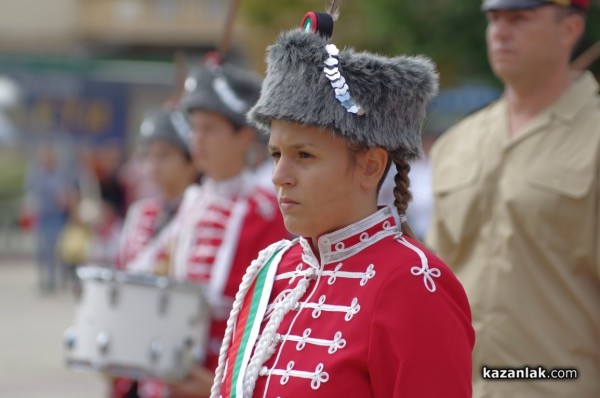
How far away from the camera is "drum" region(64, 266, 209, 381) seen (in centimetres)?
507

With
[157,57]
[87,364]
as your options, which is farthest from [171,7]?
[87,364]

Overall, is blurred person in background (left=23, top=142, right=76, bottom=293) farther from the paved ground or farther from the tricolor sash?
the tricolor sash

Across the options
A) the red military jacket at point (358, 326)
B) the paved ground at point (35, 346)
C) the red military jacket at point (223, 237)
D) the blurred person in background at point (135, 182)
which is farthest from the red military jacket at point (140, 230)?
the blurred person in background at point (135, 182)

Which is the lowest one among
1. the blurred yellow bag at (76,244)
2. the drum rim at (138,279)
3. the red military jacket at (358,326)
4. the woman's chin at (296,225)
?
the red military jacket at (358,326)

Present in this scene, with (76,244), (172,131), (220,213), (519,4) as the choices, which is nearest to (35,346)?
(76,244)

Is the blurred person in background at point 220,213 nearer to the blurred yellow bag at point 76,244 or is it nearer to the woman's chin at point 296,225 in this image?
the woman's chin at point 296,225

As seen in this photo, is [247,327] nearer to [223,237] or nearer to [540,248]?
[540,248]

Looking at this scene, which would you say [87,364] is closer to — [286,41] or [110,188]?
[286,41]

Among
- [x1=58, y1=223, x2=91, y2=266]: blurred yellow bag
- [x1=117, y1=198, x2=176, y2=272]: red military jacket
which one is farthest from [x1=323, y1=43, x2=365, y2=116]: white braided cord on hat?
[x1=58, y1=223, x2=91, y2=266]: blurred yellow bag

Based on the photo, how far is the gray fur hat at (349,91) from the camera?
299 cm

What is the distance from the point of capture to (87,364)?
5.16 metres

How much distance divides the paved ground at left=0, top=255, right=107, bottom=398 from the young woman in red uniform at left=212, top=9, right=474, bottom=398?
279 inches

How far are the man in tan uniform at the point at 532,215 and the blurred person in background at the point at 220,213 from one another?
92 cm

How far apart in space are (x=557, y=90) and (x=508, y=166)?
36 centimetres
